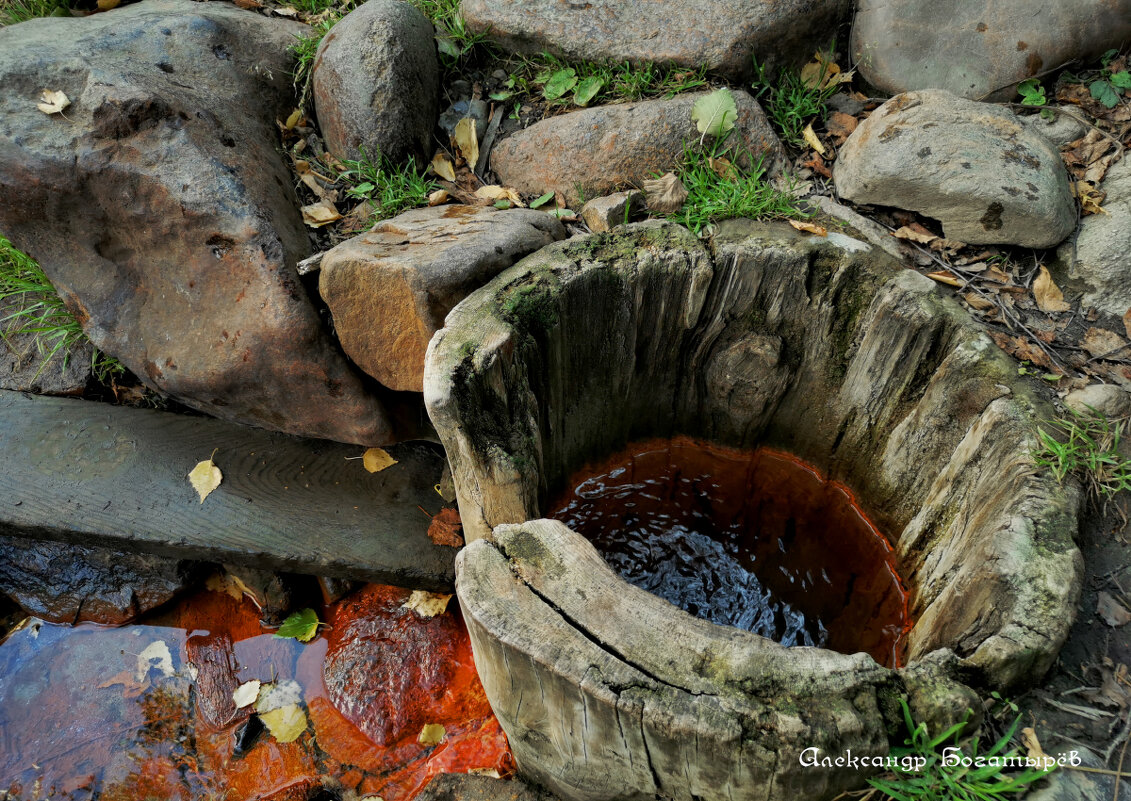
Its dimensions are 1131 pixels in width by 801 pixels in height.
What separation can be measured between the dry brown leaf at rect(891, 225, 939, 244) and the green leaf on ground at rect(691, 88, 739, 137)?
2.70 ft

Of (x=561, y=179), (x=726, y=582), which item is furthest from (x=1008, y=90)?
(x=726, y=582)

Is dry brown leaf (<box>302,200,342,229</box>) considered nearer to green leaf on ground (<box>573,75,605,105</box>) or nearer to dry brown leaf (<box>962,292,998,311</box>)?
green leaf on ground (<box>573,75,605,105</box>)

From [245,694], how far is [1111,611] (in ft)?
10.4

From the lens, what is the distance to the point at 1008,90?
2982 millimetres

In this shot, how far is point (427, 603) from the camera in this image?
3.21m

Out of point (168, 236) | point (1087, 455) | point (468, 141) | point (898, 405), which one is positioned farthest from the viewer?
point (468, 141)

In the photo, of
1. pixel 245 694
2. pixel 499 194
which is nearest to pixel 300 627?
pixel 245 694

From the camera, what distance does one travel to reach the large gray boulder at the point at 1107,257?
8.43 feet

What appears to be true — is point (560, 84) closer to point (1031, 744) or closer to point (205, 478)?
point (205, 478)

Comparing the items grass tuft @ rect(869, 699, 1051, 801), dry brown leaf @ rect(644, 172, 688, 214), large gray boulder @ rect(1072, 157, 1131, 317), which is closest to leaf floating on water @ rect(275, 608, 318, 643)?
dry brown leaf @ rect(644, 172, 688, 214)

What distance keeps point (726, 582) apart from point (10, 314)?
3.49 m

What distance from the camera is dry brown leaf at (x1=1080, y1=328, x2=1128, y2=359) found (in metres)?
2.45

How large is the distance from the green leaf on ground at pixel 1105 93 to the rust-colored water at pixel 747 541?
6.32 ft

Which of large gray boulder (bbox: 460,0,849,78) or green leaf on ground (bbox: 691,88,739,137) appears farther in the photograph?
large gray boulder (bbox: 460,0,849,78)
